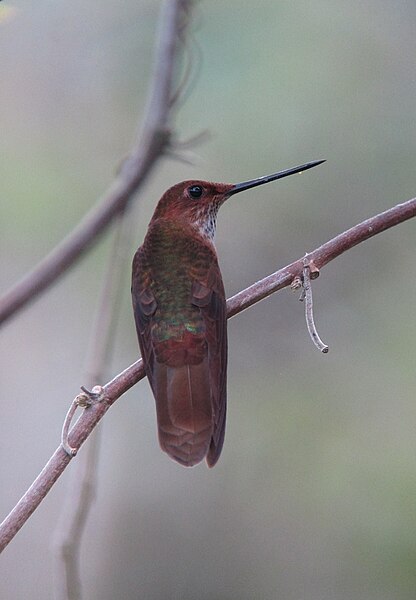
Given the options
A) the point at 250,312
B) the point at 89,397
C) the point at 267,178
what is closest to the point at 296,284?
the point at 89,397

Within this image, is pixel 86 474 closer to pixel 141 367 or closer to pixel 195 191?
pixel 141 367

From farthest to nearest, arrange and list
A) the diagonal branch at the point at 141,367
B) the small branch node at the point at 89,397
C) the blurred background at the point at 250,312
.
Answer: the blurred background at the point at 250,312 → the small branch node at the point at 89,397 → the diagonal branch at the point at 141,367

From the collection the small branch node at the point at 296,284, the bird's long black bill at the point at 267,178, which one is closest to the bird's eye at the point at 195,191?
the bird's long black bill at the point at 267,178

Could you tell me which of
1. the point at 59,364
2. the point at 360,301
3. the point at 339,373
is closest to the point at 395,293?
the point at 360,301

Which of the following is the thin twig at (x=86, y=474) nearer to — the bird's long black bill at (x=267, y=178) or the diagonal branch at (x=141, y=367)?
the diagonal branch at (x=141, y=367)

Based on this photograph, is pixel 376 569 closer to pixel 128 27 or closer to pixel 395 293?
pixel 395 293

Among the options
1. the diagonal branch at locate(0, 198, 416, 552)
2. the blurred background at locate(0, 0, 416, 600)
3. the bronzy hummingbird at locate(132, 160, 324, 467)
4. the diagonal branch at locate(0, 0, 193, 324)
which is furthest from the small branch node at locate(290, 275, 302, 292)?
the blurred background at locate(0, 0, 416, 600)

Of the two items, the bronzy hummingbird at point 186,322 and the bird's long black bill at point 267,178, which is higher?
the bird's long black bill at point 267,178
